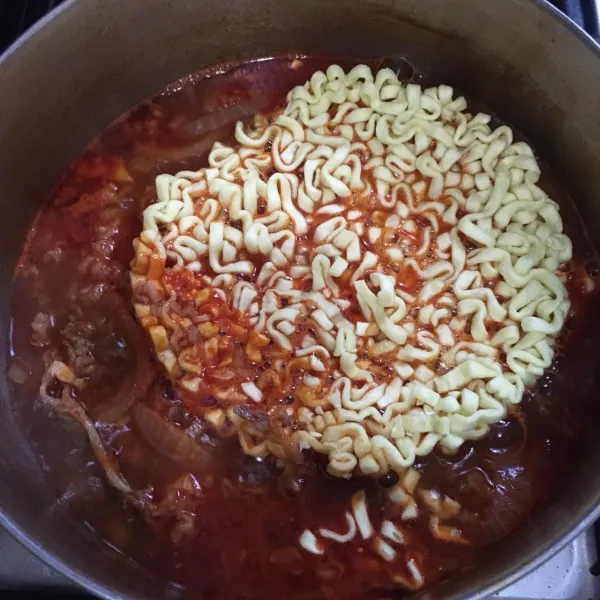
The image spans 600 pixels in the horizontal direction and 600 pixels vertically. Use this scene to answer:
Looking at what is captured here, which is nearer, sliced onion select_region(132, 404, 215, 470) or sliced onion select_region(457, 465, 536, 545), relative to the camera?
sliced onion select_region(457, 465, 536, 545)

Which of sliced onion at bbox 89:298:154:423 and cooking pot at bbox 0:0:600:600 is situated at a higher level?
cooking pot at bbox 0:0:600:600

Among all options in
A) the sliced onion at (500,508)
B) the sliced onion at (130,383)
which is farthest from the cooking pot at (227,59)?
the sliced onion at (130,383)

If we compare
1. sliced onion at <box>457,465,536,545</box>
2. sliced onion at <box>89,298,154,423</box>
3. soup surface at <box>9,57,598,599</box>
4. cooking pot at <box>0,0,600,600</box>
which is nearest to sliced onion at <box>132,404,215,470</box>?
soup surface at <box>9,57,598,599</box>

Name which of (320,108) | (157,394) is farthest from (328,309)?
(320,108)

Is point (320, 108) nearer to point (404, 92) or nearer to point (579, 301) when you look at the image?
point (404, 92)

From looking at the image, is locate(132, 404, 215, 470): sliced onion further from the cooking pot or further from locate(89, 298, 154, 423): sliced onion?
the cooking pot

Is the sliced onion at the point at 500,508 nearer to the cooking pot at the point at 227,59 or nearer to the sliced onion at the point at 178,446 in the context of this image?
the cooking pot at the point at 227,59
